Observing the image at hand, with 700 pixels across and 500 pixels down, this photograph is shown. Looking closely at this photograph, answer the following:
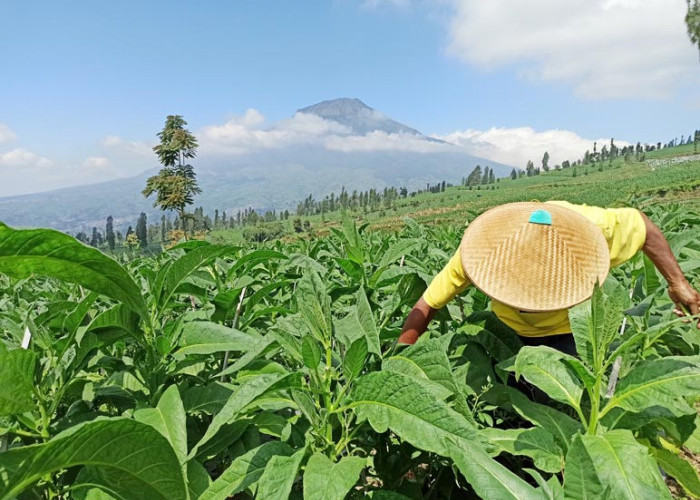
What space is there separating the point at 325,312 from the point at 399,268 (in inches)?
63.5

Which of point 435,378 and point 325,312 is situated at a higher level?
point 325,312

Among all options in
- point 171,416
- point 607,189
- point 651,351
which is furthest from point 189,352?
point 607,189

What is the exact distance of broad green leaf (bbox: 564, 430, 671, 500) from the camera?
1.13m

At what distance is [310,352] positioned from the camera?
1542 millimetres

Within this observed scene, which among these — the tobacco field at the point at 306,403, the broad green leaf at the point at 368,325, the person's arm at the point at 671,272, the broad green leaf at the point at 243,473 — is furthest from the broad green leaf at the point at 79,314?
the person's arm at the point at 671,272

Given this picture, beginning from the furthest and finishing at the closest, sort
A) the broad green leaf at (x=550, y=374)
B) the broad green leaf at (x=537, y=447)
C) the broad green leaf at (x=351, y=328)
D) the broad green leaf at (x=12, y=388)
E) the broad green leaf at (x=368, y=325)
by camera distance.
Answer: the broad green leaf at (x=351, y=328) < the broad green leaf at (x=368, y=325) < the broad green leaf at (x=550, y=374) < the broad green leaf at (x=537, y=447) < the broad green leaf at (x=12, y=388)

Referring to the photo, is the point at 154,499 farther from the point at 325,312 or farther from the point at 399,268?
the point at 399,268

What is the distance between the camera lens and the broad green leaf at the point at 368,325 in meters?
1.88

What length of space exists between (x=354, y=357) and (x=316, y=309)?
0.21 meters

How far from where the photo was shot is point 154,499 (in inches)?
52.6

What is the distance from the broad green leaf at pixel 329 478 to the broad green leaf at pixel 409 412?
14 centimetres

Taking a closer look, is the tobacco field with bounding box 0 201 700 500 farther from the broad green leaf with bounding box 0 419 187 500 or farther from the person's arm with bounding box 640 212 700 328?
the person's arm with bounding box 640 212 700 328

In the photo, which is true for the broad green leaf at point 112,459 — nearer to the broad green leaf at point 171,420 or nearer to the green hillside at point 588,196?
the broad green leaf at point 171,420

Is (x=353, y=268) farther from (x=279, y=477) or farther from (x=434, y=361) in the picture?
(x=279, y=477)
